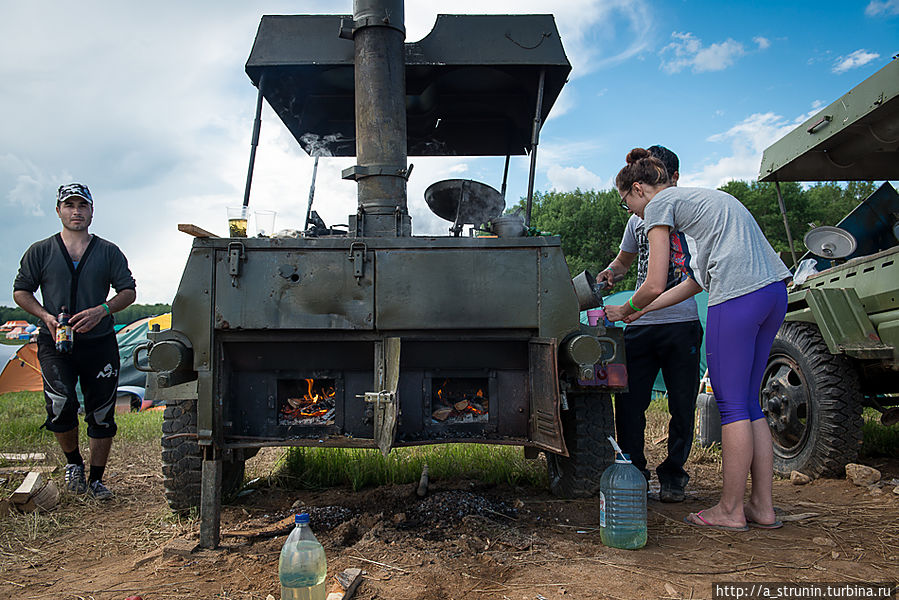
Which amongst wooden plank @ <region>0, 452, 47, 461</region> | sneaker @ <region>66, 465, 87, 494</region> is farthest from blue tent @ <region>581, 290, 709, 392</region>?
wooden plank @ <region>0, 452, 47, 461</region>

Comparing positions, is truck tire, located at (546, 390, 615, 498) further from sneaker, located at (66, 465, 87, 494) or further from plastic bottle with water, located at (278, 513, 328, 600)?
sneaker, located at (66, 465, 87, 494)

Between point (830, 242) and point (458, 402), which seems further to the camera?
point (830, 242)

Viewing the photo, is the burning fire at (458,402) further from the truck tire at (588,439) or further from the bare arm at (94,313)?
the bare arm at (94,313)

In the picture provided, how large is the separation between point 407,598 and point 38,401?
10.4m

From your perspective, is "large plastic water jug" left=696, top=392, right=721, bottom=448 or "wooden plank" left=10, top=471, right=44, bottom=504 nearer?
"wooden plank" left=10, top=471, right=44, bottom=504

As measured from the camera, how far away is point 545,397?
3.21 m

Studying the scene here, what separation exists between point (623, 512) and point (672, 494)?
110cm

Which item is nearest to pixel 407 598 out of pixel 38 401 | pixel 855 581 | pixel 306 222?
pixel 855 581

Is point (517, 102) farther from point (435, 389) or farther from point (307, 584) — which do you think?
point (307, 584)

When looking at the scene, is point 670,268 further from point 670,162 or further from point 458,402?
point 458,402

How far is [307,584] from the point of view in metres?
2.27

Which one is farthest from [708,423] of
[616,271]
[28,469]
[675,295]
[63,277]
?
[28,469]

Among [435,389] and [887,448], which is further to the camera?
[887,448]

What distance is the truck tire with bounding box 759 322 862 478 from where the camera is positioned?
14.1 feet
